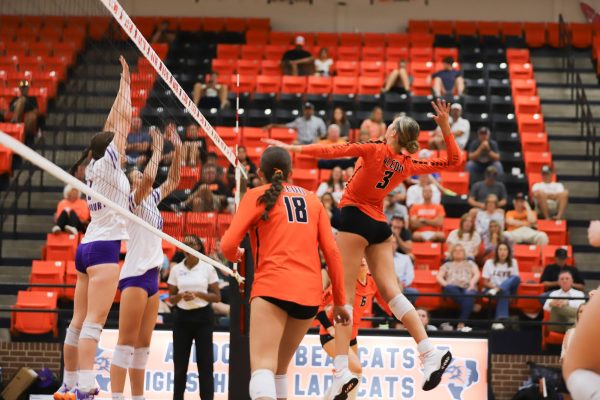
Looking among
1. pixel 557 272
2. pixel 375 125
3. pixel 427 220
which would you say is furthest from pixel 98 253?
pixel 375 125

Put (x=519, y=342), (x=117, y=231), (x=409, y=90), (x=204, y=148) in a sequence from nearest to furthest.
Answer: (x=117, y=231) → (x=204, y=148) → (x=519, y=342) → (x=409, y=90)

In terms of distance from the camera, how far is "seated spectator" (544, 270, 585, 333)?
13.7 meters

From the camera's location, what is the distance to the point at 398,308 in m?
8.47

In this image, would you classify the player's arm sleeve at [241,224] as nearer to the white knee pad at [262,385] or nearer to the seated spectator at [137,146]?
the white knee pad at [262,385]

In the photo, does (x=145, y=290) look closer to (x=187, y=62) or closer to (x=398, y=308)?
(x=398, y=308)

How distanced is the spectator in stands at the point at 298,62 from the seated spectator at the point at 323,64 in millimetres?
136

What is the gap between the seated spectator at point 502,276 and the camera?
566 inches

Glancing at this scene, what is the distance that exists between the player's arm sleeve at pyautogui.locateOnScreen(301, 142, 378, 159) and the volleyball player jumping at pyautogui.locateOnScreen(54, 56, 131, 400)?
4.94 feet

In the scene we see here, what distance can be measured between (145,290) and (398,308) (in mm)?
2078

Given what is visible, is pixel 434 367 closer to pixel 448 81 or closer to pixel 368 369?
pixel 368 369

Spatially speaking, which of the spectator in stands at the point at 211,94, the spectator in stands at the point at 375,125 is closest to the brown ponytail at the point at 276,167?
the spectator in stands at the point at 375,125

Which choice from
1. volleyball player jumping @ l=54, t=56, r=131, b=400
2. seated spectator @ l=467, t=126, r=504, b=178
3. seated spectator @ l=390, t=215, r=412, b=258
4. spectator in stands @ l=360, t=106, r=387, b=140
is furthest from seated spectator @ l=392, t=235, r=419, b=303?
volleyball player jumping @ l=54, t=56, r=131, b=400

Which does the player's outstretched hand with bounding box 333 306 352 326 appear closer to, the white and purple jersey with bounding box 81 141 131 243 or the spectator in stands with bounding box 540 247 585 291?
the white and purple jersey with bounding box 81 141 131 243

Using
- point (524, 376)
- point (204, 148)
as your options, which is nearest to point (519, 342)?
point (524, 376)
